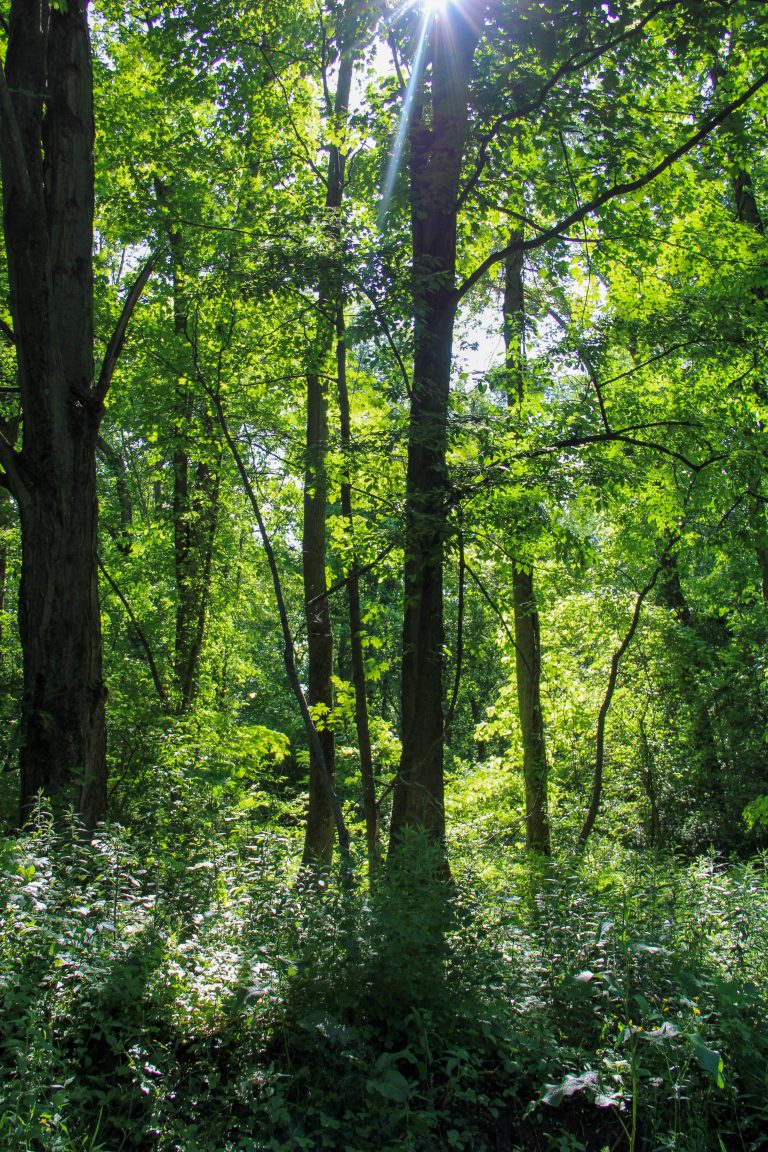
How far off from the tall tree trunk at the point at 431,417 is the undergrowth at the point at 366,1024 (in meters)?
2.38

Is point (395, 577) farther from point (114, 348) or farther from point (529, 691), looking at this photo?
point (529, 691)

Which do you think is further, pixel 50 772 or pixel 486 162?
pixel 486 162

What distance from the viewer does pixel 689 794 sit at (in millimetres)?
15602

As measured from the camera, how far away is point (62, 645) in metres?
6.10

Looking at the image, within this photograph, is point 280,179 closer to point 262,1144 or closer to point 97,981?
point 97,981

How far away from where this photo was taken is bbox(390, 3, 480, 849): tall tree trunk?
646 centimetres

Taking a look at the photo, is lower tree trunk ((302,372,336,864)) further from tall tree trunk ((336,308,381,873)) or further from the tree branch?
the tree branch

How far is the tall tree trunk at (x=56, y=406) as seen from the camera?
600 centimetres

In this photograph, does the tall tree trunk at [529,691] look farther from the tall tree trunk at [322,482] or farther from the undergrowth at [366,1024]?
the undergrowth at [366,1024]

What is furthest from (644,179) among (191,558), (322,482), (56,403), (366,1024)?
(191,558)

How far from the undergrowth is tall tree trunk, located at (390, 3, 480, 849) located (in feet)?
7.80

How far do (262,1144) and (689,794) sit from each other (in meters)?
14.3

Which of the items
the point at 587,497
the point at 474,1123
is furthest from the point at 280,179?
the point at 474,1123

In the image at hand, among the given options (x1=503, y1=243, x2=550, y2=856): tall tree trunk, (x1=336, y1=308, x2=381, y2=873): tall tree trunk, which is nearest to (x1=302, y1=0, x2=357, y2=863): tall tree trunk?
(x1=336, y1=308, x2=381, y2=873): tall tree trunk
